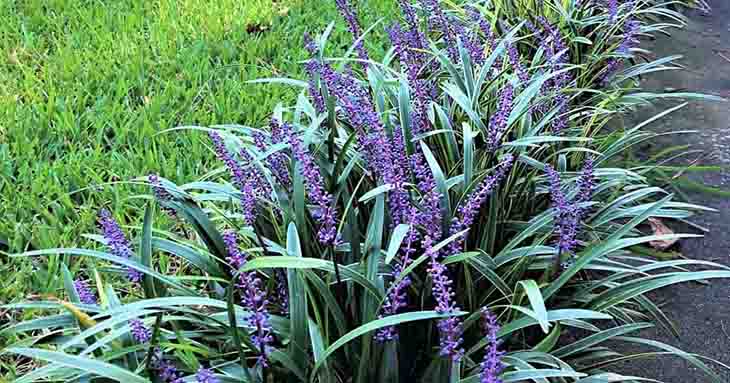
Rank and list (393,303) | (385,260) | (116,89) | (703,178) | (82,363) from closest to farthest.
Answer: (82,363) < (393,303) < (385,260) < (703,178) < (116,89)

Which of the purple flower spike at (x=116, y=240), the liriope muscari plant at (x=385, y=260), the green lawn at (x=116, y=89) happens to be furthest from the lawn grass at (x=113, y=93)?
the purple flower spike at (x=116, y=240)

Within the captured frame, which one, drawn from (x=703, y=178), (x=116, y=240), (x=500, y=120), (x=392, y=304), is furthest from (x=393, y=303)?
(x=703, y=178)

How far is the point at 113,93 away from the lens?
305cm

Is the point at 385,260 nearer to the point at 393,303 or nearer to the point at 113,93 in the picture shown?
the point at 393,303

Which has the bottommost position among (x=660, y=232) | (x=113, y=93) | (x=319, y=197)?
(x=660, y=232)

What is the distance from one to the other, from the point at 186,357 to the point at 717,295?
5.38 feet

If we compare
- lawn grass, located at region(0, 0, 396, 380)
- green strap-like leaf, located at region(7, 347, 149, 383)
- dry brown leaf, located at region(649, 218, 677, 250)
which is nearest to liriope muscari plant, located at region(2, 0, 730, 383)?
green strap-like leaf, located at region(7, 347, 149, 383)

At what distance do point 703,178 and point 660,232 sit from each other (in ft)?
1.55

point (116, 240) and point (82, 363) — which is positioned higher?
point (116, 240)

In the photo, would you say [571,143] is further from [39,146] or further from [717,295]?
[39,146]

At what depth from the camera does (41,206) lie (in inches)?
90.8

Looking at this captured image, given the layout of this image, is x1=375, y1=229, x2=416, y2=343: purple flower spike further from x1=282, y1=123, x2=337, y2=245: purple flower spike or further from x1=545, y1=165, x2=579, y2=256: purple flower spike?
x1=545, y1=165, x2=579, y2=256: purple flower spike

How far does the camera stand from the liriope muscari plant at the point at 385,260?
1310mm

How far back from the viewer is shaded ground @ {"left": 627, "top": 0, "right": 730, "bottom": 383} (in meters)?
1.97
